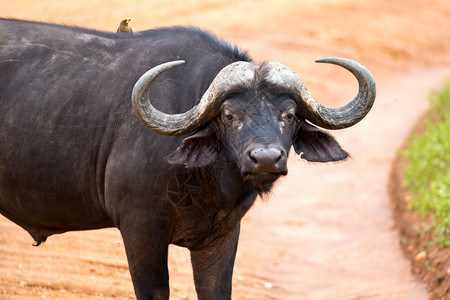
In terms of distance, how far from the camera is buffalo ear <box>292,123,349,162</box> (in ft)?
20.0

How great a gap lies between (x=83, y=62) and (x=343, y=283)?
12.7ft

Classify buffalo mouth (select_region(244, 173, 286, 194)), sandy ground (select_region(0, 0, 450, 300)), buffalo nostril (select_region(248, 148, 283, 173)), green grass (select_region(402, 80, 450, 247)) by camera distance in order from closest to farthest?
buffalo nostril (select_region(248, 148, 283, 173)) < buffalo mouth (select_region(244, 173, 286, 194)) < sandy ground (select_region(0, 0, 450, 300)) < green grass (select_region(402, 80, 450, 247))

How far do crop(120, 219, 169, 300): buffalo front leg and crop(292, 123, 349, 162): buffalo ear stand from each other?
1.09 meters

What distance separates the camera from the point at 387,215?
1091cm

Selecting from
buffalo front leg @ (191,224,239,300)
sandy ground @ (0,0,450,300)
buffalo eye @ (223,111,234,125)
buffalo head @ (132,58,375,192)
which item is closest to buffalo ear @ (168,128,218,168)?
buffalo head @ (132,58,375,192)

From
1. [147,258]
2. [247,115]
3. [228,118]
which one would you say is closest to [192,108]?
[228,118]

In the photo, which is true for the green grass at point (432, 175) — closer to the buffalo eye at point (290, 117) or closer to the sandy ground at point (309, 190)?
the sandy ground at point (309, 190)

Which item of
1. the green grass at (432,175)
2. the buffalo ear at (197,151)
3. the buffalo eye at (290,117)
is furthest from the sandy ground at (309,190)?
the buffalo eye at (290,117)

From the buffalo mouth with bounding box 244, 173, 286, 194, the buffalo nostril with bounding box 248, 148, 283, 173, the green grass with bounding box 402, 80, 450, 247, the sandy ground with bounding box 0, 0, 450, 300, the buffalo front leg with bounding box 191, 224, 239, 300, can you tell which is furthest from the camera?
the green grass with bounding box 402, 80, 450, 247

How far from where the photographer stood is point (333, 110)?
6.00 metres

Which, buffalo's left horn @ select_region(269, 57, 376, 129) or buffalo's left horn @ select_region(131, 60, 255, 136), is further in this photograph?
buffalo's left horn @ select_region(269, 57, 376, 129)

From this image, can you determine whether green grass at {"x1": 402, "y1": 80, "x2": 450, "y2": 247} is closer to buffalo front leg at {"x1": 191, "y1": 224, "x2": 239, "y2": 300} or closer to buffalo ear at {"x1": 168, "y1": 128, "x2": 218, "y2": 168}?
buffalo front leg at {"x1": 191, "y1": 224, "x2": 239, "y2": 300}

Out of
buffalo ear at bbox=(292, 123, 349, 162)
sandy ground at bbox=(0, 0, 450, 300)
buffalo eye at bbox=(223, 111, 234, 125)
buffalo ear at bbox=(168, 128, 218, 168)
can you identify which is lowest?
sandy ground at bbox=(0, 0, 450, 300)

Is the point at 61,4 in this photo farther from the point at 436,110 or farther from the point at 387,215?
the point at 387,215
